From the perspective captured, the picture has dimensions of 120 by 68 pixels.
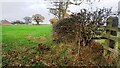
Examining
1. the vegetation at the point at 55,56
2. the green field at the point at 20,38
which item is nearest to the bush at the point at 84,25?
the vegetation at the point at 55,56

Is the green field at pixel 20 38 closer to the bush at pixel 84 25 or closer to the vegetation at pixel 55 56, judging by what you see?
the vegetation at pixel 55 56

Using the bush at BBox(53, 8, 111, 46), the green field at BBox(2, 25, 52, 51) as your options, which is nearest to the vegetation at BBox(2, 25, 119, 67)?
the bush at BBox(53, 8, 111, 46)

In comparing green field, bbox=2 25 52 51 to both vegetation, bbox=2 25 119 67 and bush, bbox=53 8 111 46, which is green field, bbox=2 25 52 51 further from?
bush, bbox=53 8 111 46

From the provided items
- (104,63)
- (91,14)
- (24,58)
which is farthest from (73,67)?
(91,14)

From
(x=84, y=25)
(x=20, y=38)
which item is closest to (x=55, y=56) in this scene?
(x=84, y=25)

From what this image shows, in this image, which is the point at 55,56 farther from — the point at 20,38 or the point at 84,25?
the point at 20,38

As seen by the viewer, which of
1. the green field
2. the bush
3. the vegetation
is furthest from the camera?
A: the green field

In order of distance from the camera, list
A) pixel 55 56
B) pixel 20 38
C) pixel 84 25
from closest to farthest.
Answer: pixel 55 56 < pixel 84 25 < pixel 20 38

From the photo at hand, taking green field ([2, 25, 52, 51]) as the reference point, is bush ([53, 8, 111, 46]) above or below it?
above

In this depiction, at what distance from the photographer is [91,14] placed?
841 centimetres

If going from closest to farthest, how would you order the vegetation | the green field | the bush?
the vegetation, the bush, the green field

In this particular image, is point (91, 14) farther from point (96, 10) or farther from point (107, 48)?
point (107, 48)

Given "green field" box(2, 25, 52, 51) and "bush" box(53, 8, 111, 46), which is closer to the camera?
"bush" box(53, 8, 111, 46)

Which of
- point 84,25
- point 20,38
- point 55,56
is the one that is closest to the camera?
point 55,56
